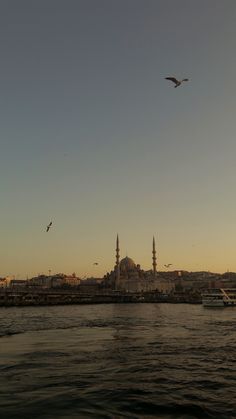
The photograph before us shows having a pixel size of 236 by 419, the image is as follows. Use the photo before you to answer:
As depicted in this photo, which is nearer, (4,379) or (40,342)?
(4,379)

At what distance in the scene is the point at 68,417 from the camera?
14.1 m

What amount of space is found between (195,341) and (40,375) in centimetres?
1641

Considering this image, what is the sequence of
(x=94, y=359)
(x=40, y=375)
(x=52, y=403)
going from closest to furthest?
(x=52, y=403) < (x=40, y=375) < (x=94, y=359)

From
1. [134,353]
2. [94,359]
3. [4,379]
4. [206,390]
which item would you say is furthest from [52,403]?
[134,353]

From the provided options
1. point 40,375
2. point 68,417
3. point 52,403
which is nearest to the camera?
point 68,417

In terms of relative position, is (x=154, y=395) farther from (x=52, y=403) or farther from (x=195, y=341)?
(x=195, y=341)

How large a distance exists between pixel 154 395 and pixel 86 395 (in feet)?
8.44

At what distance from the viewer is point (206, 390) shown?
1784 centimetres

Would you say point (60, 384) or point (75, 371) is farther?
point (75, 371)

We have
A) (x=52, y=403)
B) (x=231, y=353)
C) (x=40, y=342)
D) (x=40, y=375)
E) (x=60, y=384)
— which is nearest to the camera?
(x=52, y=403)

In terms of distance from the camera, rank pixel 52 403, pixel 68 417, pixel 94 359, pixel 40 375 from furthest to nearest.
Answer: pixel 94 359 → pixel 40 375 → pixel 52 403 → pixel 68 417

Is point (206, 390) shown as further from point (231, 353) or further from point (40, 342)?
point (40, 342)

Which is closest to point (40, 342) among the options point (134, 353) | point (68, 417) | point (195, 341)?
point (134, 353)

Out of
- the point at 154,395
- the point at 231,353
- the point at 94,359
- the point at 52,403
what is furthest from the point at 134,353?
the point at 52,403
